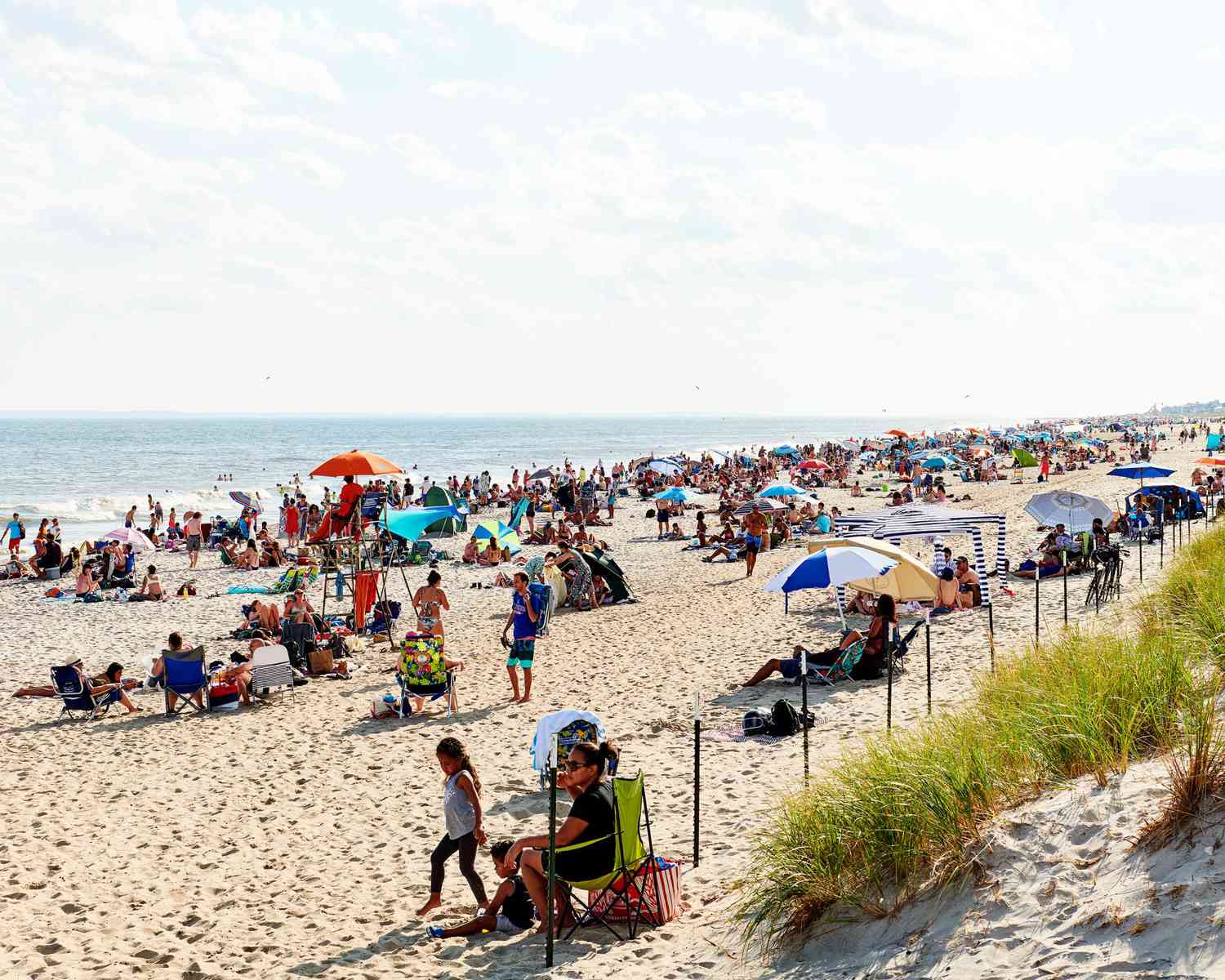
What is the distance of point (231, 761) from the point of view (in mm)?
9047

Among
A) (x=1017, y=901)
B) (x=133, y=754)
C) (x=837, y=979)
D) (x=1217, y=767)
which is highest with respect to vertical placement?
(x=1217, y=767)

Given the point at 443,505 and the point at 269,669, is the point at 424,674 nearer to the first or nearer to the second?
the point at 269,669

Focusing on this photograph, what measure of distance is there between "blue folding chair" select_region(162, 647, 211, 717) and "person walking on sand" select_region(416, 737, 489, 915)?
20.0 ft

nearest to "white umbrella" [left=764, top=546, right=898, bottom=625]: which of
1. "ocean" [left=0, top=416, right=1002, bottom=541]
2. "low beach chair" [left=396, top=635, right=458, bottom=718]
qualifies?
"low beach chair" [left=396, top=635, right=458, bottom=718]

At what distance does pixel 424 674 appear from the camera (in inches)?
401

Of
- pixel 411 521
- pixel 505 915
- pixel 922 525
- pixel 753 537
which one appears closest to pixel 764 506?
pixel 753 537

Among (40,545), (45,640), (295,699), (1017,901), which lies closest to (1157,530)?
(295,699)

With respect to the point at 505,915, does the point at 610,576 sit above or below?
above

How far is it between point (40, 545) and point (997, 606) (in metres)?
19.9

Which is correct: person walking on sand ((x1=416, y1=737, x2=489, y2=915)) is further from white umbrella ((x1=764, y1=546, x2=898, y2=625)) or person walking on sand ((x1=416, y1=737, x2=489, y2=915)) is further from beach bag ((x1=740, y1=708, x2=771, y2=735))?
white umbrella ((x1=764, y1=546, x2=898, y2=625))

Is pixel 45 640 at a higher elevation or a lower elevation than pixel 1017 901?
lower

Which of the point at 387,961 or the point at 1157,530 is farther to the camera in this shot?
the point at 1157,530

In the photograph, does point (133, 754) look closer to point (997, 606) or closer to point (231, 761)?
point (231, 761)

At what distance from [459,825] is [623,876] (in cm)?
107
